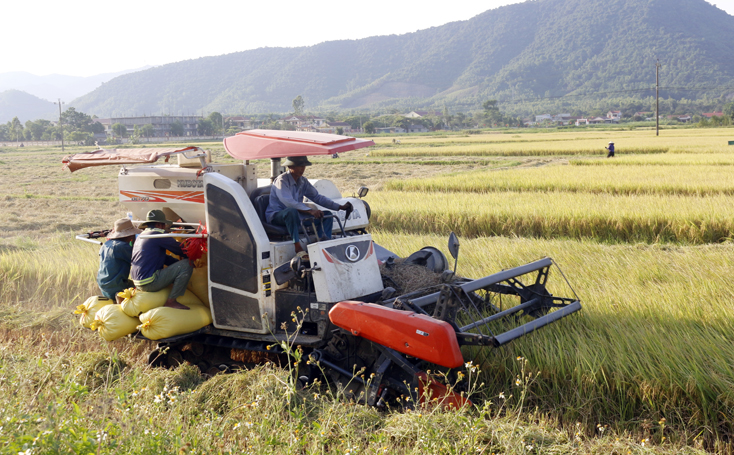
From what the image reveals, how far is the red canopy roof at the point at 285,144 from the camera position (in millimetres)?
4492

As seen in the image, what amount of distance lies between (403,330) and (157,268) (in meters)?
2.63

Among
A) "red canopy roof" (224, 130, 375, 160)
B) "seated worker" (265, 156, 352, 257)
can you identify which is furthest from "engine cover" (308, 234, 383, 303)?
"red canopy roof" (224, 130, 375, 160)

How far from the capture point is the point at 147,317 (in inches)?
191

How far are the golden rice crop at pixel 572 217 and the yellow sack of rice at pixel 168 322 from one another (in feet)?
22.1

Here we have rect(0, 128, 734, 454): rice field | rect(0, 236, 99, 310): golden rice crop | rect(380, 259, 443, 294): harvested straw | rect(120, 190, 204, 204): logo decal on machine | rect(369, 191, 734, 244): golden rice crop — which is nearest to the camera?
rect(0, 128, 734, 454): rice field

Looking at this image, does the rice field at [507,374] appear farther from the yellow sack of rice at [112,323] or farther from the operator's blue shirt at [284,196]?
the operator's blue shirt at [284,196]

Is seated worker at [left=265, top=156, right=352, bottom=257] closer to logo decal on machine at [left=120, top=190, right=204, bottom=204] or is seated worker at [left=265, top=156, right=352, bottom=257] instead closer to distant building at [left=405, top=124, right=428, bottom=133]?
logo decal on machine at [left=120, top=190, right=204, bottom=204]

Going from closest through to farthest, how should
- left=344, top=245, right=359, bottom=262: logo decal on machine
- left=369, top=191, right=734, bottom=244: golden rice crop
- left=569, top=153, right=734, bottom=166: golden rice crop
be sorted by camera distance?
1. left=344, top=245, right=359, bottom=262: logo decal on machine
2. left=369, top=191, right=734, bottom=244: golden rice crop
3. left=569, top=153, right=734, bottom=166: golden rice crop

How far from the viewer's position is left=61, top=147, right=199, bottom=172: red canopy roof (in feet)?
18.0

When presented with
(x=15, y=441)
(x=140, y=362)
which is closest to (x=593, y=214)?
(x=140, y=362)

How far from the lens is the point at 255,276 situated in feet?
15.6

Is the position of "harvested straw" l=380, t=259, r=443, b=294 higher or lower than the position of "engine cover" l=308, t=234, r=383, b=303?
lower

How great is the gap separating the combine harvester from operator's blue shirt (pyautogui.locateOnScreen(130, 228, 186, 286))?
0.38 m

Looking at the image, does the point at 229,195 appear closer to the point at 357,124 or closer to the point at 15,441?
the point at 15,441
